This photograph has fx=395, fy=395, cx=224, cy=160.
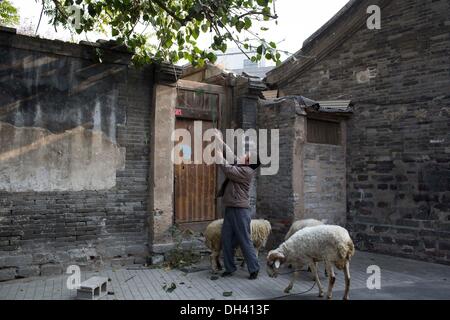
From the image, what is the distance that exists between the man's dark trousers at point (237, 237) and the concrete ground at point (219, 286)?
276 millimetres

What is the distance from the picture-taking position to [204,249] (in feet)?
26.0

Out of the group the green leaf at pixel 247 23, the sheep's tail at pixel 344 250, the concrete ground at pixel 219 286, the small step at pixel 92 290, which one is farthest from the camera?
the green leaf at pixel 247 23

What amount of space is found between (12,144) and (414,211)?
7.85 metres

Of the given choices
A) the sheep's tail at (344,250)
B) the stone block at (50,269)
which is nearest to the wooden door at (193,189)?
the stone block at (50,269)

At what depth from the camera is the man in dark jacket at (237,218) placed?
658 cm

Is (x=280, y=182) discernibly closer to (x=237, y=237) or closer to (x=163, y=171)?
(x=237, y=237)

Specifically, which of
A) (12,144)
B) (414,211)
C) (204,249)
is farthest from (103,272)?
(414,211)

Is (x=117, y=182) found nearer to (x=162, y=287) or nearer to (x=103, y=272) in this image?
(x=103, y=272)

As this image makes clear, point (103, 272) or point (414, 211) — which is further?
point (414, 211)

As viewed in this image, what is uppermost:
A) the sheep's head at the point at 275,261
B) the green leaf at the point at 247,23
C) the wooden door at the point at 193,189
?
the green leaf at the point at 247,23

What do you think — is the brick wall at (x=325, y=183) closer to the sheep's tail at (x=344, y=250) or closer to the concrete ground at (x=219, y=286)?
the concrete ground at (x=219, y=286)

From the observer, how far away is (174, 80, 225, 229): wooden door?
26.3 feet

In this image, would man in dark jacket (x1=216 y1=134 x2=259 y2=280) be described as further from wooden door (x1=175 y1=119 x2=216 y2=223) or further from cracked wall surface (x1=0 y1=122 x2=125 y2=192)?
cracked wall surface (x1=0 y1=122 x2=125 y2=192)

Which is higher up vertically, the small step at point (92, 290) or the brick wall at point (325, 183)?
the brick wall at point (325, 183)
